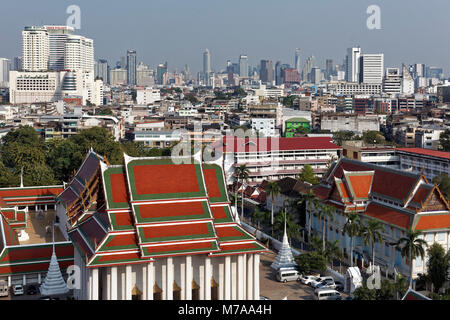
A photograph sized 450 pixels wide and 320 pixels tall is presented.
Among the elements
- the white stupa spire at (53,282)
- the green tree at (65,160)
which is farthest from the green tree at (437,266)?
the green tree at (65,160)

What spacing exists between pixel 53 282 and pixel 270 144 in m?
43.0

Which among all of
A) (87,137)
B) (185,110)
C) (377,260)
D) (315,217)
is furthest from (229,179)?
(185,110)

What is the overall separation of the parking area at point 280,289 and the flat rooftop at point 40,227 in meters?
14.5

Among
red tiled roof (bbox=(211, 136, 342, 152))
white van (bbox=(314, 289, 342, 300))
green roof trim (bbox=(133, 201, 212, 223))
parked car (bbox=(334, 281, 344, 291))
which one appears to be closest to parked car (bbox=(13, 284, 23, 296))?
green roof trim (bbox=(133, 201, 212, 223))

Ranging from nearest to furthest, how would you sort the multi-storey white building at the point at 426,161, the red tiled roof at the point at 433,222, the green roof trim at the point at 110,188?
1. the green roof trim at the point at 110,188
2. the red tiled roof at the point at 433,222
3. the multi-storey white building at the point at 426,161

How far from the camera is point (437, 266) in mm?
31750

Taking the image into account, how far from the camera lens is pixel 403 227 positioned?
3488cm

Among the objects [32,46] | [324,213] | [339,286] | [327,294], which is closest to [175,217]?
[327,294]

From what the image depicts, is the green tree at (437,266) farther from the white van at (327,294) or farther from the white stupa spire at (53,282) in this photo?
the white stupa spire at (53,282)

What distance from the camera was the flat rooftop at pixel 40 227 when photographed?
4115 cm

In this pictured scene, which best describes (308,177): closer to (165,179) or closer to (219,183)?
(219,183)

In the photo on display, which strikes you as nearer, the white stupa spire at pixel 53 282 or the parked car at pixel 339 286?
the white stupa spire at pixel 53 282
